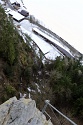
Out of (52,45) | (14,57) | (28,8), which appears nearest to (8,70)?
(14,57)

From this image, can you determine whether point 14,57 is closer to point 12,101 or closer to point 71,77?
point 71,77

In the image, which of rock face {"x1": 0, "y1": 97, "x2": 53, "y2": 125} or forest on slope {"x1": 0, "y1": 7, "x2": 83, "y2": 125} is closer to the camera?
rock face {"x1": 0, "y1": 97, "x2": 53, "y2": 125}

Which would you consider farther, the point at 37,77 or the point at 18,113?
the point at 37,77

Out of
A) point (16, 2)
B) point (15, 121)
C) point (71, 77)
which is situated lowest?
→ point (16, 2)

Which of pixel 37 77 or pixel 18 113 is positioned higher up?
pixel 18 113

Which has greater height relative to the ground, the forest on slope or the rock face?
the rock face

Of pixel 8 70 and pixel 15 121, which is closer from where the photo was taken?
pixel 15 121
